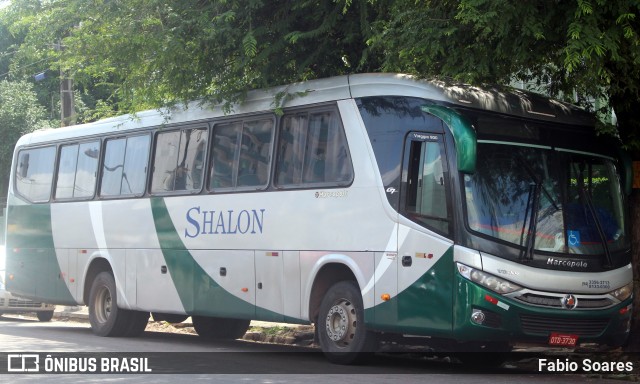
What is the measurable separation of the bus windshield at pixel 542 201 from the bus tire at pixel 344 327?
6.64 feet

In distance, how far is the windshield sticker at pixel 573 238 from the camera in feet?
38.4

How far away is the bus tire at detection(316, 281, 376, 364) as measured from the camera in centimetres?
1248

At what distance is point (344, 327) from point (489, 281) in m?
2.25

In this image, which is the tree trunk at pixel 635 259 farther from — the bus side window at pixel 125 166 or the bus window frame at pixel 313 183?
the bus side window at pixel 125 166

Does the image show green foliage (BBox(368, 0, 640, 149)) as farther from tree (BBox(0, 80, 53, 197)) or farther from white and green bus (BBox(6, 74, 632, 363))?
tree (BBox(0, 80, 53, 197))

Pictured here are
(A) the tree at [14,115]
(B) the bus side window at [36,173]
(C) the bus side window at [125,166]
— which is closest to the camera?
(C) the bus side window at [125,166]

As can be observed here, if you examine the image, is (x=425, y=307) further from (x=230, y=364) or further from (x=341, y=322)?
(x=230, y=364)

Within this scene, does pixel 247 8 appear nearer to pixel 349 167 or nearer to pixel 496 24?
pixel 349 167

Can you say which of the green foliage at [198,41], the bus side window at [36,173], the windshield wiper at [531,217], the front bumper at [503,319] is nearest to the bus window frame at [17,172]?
the bus side window at [36,173]

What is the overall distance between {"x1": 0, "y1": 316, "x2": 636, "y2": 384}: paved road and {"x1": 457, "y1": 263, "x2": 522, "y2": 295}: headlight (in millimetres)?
980

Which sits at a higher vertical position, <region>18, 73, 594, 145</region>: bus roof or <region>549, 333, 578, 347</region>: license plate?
<region>18, 73, 594, 145</region>: bus roof

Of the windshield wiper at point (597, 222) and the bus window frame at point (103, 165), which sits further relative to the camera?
the bus window frame at point (103, 165)

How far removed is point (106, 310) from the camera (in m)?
17.8

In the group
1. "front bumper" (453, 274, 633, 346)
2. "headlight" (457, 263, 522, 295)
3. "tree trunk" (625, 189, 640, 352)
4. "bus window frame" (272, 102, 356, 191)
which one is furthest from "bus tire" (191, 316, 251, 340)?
"headlight" (457, 263, 522, 295)
